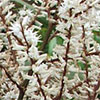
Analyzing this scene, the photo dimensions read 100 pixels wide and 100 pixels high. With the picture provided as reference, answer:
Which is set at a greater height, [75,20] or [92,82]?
[75,20]

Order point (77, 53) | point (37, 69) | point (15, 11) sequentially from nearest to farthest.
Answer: point (37, 69) < point (77, 53) < point (15, 11)

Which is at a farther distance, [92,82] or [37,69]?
[92,82]

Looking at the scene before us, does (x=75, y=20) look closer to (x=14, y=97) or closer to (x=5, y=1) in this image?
(x=5, y=1)

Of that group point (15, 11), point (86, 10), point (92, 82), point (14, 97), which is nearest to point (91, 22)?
point (86, 10)

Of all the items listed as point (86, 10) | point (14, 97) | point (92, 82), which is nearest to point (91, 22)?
point (86, 10)

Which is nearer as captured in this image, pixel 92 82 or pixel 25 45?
pixel 25 45

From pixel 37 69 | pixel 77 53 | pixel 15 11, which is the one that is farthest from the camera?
pixel 15 11

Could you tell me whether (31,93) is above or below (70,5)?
below

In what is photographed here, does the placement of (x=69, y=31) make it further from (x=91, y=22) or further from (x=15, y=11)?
(x=15, y=11)
